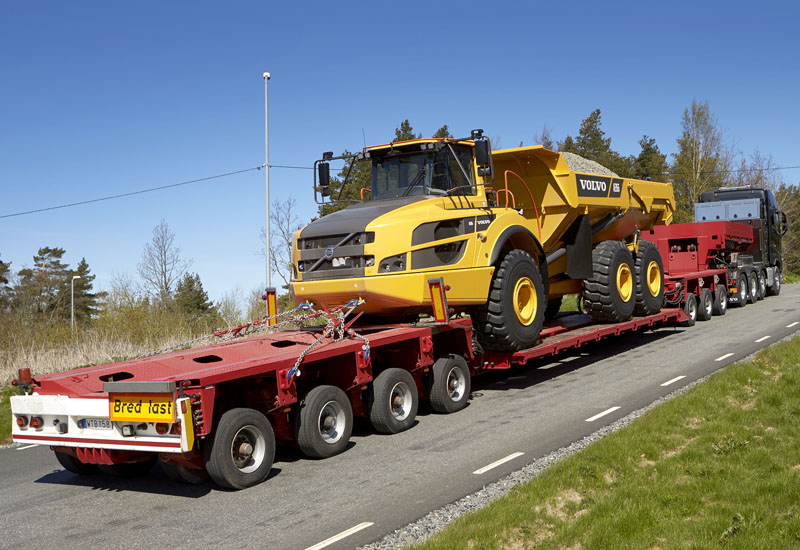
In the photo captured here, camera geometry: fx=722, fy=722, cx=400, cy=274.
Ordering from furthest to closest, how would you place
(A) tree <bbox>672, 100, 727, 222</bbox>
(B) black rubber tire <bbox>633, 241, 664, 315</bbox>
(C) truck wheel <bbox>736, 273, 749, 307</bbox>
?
1. (A) tree <bbox>672, 100, 727, 222</bbox>
2. (C) truck wheel <bbox>736, 273, 749, 307</bbox>
3. (B) black rubber tire <bbox>633, 241, 664, 315</bbox>

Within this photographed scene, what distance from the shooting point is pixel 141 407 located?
228 inches

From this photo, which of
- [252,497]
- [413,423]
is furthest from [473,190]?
[252,497]

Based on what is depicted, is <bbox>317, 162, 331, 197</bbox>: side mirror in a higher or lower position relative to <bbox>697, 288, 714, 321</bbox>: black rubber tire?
higher

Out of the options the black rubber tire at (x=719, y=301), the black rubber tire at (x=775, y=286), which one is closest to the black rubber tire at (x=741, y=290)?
the black rubber tire at (x=719, y=301)

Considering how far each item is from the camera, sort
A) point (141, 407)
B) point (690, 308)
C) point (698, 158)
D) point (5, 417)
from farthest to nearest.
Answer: point (698, 158)
point (690, 308)
point (5, 417)
point (141, 407)

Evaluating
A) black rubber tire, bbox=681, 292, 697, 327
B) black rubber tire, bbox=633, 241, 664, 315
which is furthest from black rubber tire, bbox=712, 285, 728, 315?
black rubber tire, bbox=633, 241, 664, 315

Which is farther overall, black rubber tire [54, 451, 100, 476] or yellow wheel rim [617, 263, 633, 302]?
yellow wheel rim [617, 263, 633, 302]

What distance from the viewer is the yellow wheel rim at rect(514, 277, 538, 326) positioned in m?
10.1

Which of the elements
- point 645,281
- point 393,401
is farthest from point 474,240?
point 645,281

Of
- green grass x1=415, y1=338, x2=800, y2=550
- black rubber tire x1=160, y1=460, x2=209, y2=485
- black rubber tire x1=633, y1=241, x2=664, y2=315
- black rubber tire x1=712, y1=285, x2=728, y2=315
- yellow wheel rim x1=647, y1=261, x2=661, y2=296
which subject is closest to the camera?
green grass x1=415, y1=338, x2=800, y2=550

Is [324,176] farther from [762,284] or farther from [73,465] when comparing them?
[762,284]

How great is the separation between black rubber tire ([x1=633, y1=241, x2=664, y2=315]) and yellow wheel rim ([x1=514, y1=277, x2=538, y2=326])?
11.7 ft

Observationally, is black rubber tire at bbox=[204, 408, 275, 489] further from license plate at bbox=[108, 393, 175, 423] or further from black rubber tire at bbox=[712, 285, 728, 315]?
black rubber tire at bbox=[712, 285, 728, 315]

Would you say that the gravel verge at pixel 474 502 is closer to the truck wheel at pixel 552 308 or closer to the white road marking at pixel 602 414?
the white road marking at pixel 602 414
